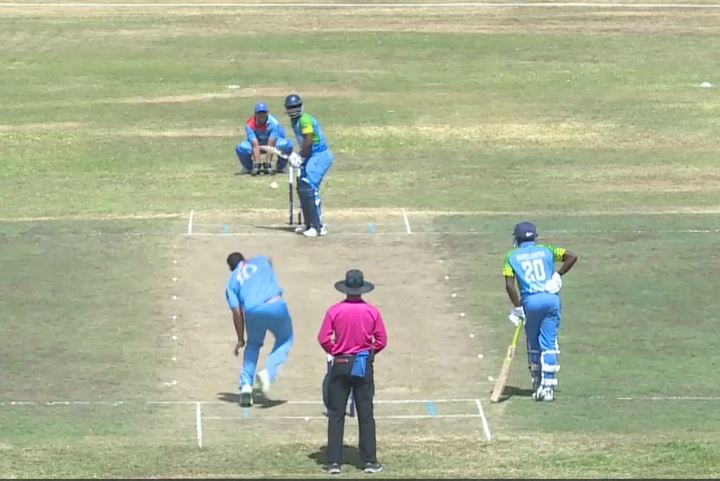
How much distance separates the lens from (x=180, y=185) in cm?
3072

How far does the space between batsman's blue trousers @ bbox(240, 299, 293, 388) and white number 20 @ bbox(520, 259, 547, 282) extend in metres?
2.54

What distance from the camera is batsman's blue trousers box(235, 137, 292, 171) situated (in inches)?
1204

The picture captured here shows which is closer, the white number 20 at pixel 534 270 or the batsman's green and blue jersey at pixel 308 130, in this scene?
the white number 20 at pixel 534 270

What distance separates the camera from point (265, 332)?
18.4 meters

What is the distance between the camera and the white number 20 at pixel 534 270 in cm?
1855

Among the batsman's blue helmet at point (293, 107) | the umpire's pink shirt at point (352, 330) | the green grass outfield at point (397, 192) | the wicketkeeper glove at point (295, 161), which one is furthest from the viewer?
the wicketkeeper glove at point (295, 161)

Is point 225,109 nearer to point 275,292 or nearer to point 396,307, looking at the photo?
point 396,307

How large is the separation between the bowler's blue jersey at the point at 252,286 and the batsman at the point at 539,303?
2.53m

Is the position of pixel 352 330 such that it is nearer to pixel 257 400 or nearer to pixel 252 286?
pixel 252 286

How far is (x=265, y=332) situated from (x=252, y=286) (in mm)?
591

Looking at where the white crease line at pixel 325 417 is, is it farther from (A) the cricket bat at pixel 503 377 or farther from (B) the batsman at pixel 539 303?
(B) the batsman at pixel 539 303

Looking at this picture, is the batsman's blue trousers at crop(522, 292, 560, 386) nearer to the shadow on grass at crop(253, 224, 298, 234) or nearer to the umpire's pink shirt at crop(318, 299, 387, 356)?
the umpire's pink shirt at crop(318, 299, 387, 356)

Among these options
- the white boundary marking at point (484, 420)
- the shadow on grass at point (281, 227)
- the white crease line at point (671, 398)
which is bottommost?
the white boundary marking at point (484, 420)

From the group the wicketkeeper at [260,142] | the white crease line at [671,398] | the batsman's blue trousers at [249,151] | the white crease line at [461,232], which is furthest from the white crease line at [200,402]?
Result: the batsman's blue trousers at [249,151]
